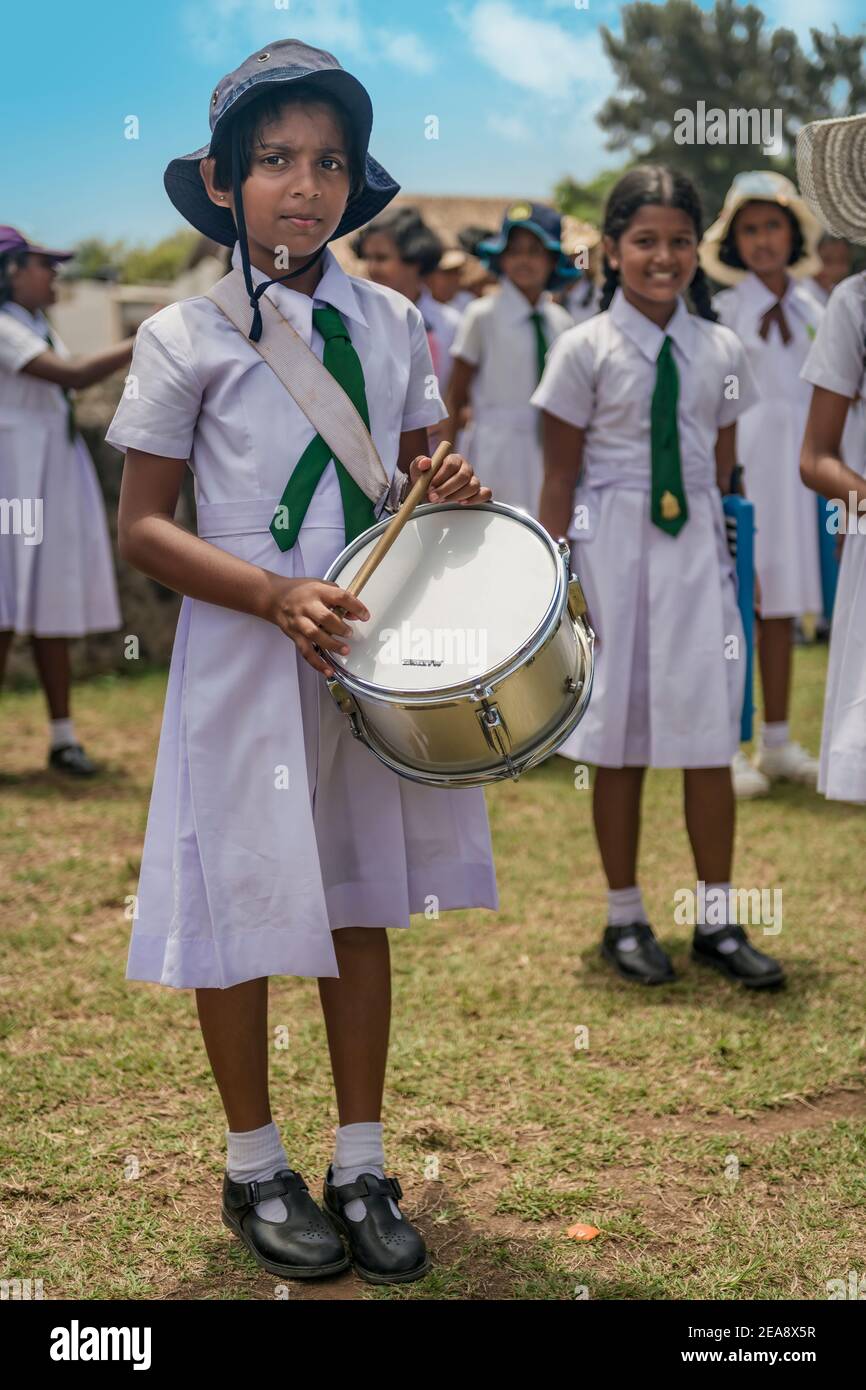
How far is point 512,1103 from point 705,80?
101 feet

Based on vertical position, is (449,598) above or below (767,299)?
below

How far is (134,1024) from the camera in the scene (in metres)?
4.00

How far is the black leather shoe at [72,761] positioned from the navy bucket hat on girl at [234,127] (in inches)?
164

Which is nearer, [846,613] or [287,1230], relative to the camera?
[287,1230]

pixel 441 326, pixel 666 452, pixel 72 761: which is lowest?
pixel 72 761

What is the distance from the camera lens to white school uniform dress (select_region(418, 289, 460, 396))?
8414 mm

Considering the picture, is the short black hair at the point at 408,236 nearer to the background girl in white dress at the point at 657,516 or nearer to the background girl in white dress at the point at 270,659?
the background girl in white dress at the point at 657,516

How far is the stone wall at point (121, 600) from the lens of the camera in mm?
9117

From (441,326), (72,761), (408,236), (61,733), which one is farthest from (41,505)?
(441,326)

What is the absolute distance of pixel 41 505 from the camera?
6.67 metres

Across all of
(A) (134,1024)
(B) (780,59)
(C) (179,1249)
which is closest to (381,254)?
(A) (134,1024)

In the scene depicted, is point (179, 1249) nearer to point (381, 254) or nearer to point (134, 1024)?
point (134, 1024)

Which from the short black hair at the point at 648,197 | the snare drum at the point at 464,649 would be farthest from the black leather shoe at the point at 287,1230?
the short black hair at the point at 648,197

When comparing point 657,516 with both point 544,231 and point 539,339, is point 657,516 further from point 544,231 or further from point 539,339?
point 544,231
